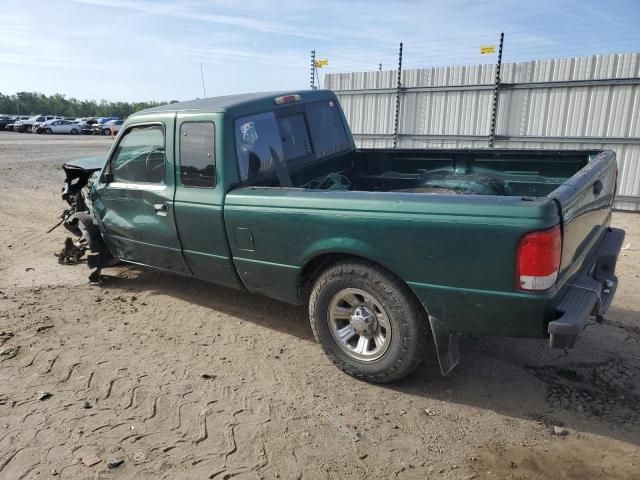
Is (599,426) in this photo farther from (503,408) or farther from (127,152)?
(127,152)

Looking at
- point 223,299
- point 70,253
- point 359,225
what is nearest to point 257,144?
point 359,225

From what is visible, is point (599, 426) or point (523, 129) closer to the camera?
point (599, 426)

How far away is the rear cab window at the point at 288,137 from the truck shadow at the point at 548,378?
1.47 metres

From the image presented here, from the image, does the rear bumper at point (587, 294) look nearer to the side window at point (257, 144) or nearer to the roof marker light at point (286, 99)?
the side window at point (257, 144)

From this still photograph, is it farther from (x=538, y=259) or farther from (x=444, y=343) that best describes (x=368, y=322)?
(x=538, y=259)

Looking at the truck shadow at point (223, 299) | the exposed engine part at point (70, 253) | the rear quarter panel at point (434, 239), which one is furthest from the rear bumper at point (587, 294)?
the exposed engine part at point (70, 253)

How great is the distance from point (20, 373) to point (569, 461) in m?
3.72

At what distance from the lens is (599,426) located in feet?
9.84

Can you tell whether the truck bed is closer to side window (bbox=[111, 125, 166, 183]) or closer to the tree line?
side window (bbox=[111, 125, 166, 183])

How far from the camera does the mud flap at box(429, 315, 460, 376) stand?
3043 millimetres

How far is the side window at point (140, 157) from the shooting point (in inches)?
174

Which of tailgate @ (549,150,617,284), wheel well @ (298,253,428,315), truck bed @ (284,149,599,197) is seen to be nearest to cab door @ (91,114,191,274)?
truck bed @ (284,149,599,197)

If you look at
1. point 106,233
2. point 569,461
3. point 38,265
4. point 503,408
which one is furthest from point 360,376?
point 38,265

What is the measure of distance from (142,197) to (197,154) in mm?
819
